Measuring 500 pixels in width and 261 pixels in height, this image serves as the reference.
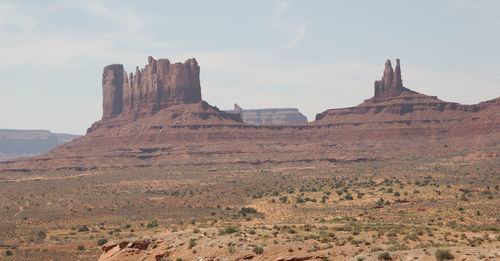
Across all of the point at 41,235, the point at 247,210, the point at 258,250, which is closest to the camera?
the point at 258,250

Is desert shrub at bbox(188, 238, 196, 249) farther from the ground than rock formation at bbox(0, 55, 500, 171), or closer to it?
closer to it

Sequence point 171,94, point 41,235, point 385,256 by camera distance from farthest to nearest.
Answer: point 171,94 → point 41,235 → point 385,256

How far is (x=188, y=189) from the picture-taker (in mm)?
96812

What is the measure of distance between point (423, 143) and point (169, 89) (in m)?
83.0

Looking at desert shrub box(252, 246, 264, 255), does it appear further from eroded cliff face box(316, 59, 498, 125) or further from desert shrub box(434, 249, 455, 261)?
eroded cliff face box(316, 59, 498, 125)

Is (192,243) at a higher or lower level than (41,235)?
higher

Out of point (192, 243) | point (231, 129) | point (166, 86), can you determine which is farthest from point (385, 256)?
point (166, 86)

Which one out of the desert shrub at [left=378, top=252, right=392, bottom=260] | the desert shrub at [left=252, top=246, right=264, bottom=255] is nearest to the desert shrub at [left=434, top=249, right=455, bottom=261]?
the desert shrub at [left=378, top=252, right=392, bottom=260]

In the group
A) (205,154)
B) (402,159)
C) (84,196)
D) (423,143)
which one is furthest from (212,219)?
(423,143)

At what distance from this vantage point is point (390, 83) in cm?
18000

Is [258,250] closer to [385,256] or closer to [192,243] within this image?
[192,243]

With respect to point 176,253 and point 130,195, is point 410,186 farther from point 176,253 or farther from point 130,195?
point 176,253

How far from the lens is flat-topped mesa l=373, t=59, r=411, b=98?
17838 cm

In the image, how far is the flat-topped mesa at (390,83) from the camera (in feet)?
585
